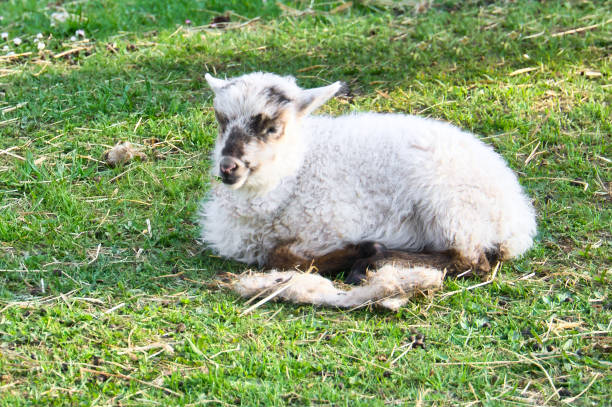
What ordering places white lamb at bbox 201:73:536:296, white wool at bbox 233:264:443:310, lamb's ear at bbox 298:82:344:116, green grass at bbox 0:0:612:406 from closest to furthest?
green grass at bbox 0:0:612:406
white wool at bbox 233:264:443:310
white lamb at bbox 201:73:536:296
lamb's ear at bbox 298:82:344:116

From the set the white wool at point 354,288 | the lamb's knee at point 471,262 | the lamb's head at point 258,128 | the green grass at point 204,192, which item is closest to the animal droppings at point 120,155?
the green grass at point 204,192

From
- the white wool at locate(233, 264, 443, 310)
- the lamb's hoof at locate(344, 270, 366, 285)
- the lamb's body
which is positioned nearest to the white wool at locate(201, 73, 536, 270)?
the lamb's body

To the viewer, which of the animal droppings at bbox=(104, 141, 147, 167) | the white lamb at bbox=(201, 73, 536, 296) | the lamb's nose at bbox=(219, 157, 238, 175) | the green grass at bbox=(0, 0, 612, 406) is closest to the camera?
the green grass at bbox=(0, 0, 612, 406)

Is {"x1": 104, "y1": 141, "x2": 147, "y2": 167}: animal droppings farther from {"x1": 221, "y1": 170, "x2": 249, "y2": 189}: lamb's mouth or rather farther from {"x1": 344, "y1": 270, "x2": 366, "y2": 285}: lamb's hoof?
{"x1": 344, "y1": 270, "x2": 366, "y2": 285}: lamb's hoof

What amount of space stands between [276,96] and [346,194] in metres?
0.79

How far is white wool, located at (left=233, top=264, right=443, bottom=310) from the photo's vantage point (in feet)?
15.8

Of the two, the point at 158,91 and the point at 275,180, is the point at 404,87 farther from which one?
the point at 275,180

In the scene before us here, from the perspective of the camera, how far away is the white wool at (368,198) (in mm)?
5242

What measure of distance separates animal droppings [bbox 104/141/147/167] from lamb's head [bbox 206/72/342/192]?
5.33 ft

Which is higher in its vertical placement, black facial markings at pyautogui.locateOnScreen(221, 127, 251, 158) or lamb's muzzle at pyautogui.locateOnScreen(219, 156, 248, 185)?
black facial markings at pyautogui.locateOnScreen(221, 127, 251, 158)

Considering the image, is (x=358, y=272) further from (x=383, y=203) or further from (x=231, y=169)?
(x=231, y=169)

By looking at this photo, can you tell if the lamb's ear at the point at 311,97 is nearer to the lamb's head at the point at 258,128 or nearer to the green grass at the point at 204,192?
the lamb's head at the point at 258,128

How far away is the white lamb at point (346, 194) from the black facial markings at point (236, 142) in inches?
2.0

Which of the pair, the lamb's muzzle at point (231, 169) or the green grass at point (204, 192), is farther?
the lamb's muzzle at point (231, 169)
